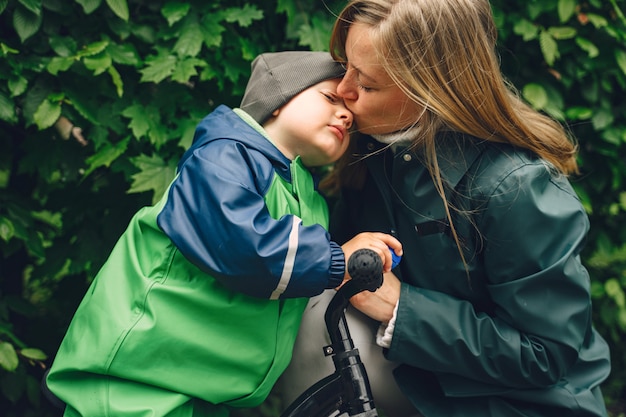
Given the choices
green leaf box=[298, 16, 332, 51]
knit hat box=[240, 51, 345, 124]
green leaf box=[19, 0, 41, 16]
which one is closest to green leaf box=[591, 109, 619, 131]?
green leaf box=[298, 16, 332, 51]

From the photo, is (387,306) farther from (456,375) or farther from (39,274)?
(39,274)

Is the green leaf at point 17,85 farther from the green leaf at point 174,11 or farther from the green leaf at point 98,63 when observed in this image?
Result: the green leaf at point 174,11

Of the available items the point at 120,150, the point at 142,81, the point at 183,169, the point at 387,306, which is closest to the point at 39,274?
the point at 120,150

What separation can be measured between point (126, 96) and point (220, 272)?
102cm

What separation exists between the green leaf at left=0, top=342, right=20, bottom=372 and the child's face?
3.77 ft

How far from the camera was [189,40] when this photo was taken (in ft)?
7.93

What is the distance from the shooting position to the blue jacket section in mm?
1728

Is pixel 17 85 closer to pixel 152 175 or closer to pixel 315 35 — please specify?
pixel 152 175

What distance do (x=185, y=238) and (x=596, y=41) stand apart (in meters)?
1.96

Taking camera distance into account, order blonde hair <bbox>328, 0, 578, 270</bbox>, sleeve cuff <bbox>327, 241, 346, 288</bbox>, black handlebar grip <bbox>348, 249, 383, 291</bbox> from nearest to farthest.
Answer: black handlebar grip <bbox>348, 249, 383, 291</bbox>, sleeve cuff <bbox>327, 241, 346, 288</bbox>, blonde hair <bbox>328, 0, 578, 270</bbox>

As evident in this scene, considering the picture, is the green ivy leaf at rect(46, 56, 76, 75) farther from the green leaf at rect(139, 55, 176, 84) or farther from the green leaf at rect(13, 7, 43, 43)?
the green leaf at rect(139, 55, 176, 84)

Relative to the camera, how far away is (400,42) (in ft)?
6.37

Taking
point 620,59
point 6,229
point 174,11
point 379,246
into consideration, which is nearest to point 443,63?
point 379,246

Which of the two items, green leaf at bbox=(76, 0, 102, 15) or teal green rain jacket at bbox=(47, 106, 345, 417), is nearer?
teal green rain jacket at bbox=(47, 106, 345, 417)
